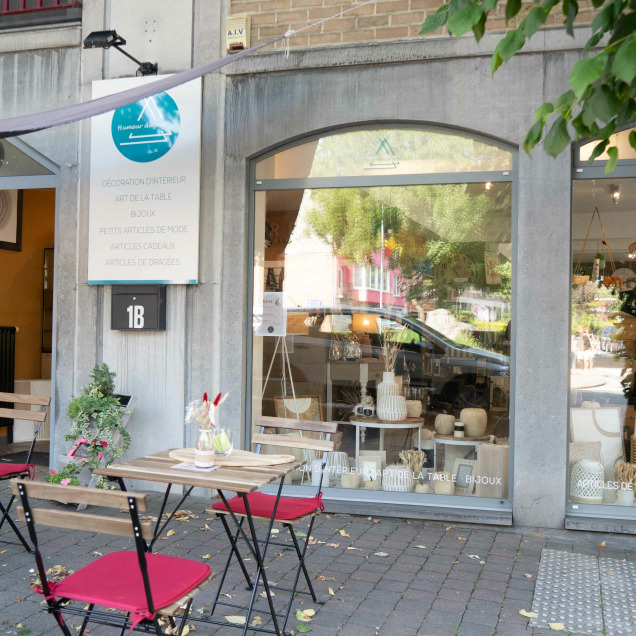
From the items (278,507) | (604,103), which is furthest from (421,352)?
(604,103)

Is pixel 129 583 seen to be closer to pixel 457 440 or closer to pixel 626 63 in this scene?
pixel 626 63

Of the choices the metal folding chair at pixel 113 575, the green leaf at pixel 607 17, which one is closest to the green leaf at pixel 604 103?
the green leaf at pixel 607 17

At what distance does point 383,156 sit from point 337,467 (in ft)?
9.35

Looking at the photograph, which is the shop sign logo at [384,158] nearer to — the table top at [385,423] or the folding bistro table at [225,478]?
the table top at [385,423]

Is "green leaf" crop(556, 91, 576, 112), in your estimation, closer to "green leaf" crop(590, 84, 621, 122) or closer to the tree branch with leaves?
the tree branch with leaves

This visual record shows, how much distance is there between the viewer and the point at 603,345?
673 cm

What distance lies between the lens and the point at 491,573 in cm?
479

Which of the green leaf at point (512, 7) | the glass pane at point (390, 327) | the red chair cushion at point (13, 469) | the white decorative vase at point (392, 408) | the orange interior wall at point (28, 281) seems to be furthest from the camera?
the orange interior wall at point (28, 281)

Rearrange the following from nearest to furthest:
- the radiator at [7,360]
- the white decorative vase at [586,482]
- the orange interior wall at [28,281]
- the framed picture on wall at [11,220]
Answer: the white decorative vase at [586,482]
the radiator at [7,360]
the framed picture on wall at [11,220]
the orange interior wall at [28,281]

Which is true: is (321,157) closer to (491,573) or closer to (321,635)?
(491,573)

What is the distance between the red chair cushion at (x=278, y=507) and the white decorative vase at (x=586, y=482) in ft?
9.05

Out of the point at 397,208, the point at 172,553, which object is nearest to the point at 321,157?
the point at 397,208

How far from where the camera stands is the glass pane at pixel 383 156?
20.5ft

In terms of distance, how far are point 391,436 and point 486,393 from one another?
0.97 metres
